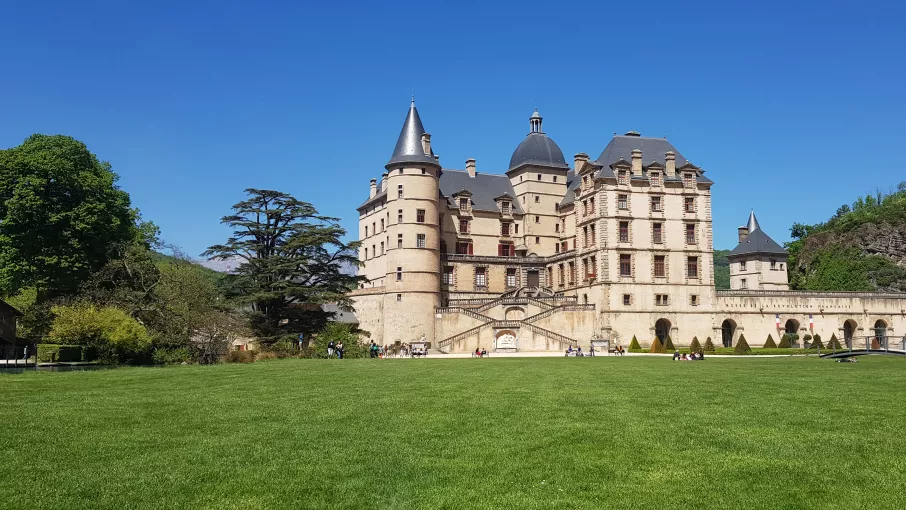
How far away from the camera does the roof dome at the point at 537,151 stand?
68.2 meters

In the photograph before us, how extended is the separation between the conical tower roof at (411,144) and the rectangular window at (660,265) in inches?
748

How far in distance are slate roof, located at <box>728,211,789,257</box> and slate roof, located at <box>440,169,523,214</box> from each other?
25.9 meters

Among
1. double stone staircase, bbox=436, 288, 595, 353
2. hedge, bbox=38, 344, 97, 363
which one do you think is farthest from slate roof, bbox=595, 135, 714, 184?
hedge, bbox=38, 344, 97, 363

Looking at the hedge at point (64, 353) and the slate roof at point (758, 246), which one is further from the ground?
the slate roof at point (758, 246)

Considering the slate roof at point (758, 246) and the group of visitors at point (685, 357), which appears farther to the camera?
the slate roof at point (758, 246)

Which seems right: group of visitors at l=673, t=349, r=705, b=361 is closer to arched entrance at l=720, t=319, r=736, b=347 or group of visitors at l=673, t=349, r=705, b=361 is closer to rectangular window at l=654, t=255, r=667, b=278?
rectangular window at l=654, t=255, r=667, b=278

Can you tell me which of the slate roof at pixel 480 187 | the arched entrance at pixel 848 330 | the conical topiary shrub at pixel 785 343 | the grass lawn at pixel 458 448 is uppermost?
the slate roof at pixel 480 187

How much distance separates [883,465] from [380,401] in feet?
31.9

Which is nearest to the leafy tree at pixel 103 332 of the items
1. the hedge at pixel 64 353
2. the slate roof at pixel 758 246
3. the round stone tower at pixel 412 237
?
the hedge at pixel 64 353

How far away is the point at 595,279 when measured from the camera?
58.0 metres

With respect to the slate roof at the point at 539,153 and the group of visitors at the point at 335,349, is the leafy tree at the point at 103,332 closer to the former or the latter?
the group of visitors at the point at 335,349

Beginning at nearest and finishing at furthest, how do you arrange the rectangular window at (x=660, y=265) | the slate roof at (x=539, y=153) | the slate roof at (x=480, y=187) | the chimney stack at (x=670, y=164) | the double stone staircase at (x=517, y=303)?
the double stone staircase at (x=517, y=303) → the rectangular window at (x=660, y=265) → the chimney stack at (x=670, y=164) → the slate roof at (x=480, y=187) → the slate roof at (x=539, y=153)

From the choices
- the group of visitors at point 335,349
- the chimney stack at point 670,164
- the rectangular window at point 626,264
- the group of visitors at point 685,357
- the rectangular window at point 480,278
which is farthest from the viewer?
the rectangular window at point 480,278

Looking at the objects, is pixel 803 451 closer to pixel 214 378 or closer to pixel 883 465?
pixel 883 465
